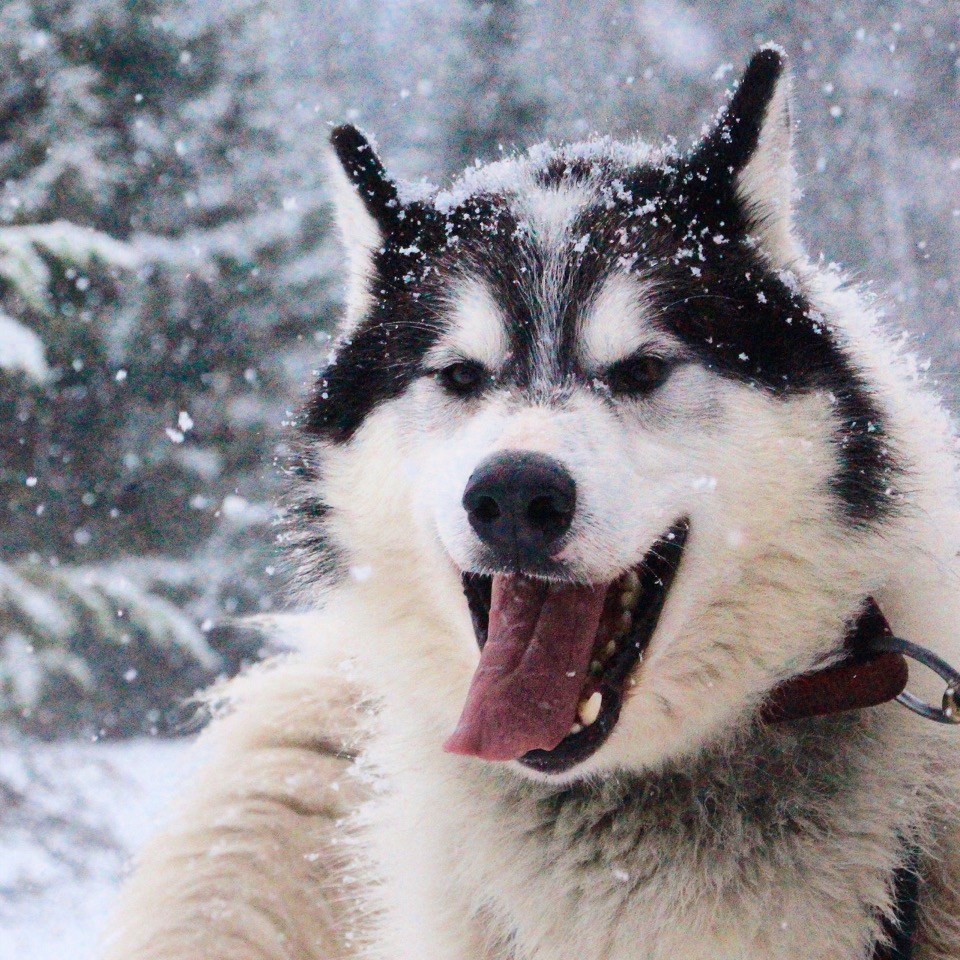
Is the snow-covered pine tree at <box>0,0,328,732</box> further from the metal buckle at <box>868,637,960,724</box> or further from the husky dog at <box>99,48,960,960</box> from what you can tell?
the metal buckle at <box>868,637,960,724</box>

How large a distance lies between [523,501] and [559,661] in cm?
27

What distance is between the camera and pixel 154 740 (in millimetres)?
8750

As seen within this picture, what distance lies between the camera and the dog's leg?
2270 mm

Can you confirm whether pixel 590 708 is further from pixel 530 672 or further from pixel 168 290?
pixel 168 290

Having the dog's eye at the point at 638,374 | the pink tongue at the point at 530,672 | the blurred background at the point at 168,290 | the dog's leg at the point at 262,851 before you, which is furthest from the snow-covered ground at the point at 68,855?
the dog's eye at the point at 638,374

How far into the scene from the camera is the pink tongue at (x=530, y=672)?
1.71m

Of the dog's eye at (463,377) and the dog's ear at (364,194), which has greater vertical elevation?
the dog's ear at (364,194)

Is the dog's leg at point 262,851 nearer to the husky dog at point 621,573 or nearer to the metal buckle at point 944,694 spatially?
the husky dog at point 621,573

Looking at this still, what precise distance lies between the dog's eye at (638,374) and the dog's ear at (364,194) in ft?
2.13

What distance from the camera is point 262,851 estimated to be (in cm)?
237

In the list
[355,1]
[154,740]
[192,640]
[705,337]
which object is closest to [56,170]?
[192,640]

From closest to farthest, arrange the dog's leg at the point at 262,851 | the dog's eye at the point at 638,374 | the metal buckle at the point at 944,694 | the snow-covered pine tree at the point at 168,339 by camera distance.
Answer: the metal buckle at the point at 944,694, the dog's eye at the point at 638,374, the dog's leg at the point at 262,851, the snow-covered pine tree at the point at 168,339

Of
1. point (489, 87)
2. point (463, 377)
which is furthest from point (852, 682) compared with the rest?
point (489, 87)

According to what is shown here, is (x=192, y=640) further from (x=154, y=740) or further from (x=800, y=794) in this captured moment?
(x=800, y=794)
